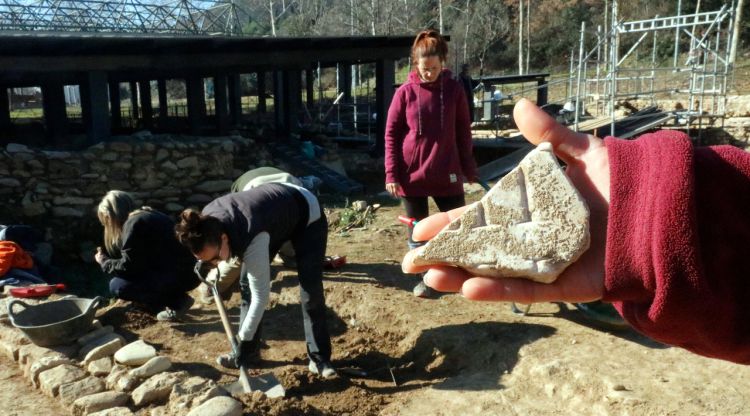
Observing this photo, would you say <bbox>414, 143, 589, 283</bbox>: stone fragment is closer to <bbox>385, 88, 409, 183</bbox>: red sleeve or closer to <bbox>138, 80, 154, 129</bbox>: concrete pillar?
<bbox>385, 88, 409, 183</bbox>: red sleeve

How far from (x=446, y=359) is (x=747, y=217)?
3.42 m

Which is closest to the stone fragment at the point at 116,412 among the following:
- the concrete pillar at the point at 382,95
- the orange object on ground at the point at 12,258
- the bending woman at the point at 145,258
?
the bending woman at the point at 145,258

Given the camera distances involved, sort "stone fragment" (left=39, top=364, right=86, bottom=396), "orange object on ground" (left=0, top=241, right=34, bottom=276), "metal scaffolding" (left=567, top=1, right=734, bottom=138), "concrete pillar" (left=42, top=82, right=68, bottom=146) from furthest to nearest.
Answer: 1. "metal scaffolding" (left=567, top=1, right=734, bottom=138)
2. "concrete pillar" (left=42, top=82, right=68, bottom=146)
3. "orange object on ground" (left=0, top=241, right=34, bottom=276)
4. "stone fragment" (left=39, top=364, right=86, bottom=396)

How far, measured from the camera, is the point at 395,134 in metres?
4.30

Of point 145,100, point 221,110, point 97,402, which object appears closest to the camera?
point 97,402

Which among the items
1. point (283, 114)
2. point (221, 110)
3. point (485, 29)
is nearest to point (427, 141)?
point (221, 110)

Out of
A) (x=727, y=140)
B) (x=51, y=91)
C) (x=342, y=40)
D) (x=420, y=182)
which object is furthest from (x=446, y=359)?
(x=727, y=140)

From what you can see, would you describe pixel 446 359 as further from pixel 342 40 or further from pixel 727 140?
pixel 727 140

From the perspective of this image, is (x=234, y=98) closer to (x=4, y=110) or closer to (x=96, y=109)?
(x=4, y=110)

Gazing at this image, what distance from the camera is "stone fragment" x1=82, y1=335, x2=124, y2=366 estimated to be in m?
4.04

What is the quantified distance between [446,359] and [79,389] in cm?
226

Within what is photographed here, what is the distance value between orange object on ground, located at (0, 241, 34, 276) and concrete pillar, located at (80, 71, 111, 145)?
3.07 metres

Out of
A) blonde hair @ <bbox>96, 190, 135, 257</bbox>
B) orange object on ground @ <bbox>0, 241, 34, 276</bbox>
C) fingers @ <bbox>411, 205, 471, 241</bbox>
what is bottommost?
orange object on ground @ <bbox>0, 241, 34, 276</bbox>

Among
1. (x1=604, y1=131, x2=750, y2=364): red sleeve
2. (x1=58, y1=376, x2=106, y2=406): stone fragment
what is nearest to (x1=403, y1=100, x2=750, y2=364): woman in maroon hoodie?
(x1=604, y1=131, x2=750, y2=364): red sleeve
